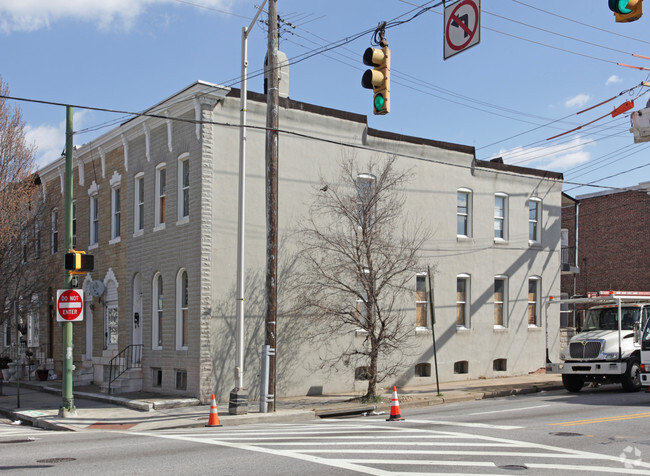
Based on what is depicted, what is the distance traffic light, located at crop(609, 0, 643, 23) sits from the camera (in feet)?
30.0

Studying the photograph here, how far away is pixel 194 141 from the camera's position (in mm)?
20922

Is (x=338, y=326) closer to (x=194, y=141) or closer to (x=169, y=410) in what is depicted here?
(x=169, y=410)

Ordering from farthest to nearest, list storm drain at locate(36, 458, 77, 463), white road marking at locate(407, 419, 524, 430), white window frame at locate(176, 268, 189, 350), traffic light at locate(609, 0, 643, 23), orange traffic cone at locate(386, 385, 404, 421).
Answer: white window frame at locate(176, 268, 189, 350), orange traffic cone at locate(386, 385, 404, 421), white road marking at locate(407, 419, 524, 430), storm drain at locate(36, 458, 77, 463), traffic light at locate(609, 0, 643, 23)

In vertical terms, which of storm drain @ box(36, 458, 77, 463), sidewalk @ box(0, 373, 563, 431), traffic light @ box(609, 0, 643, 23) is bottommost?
sidewalk @ box(0, 373, 563, 431)

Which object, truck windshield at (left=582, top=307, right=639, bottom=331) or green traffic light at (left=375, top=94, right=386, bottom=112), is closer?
green traffic light at (left=375, top=94, right=386, bottom=112)

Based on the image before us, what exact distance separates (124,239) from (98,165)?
147 inches

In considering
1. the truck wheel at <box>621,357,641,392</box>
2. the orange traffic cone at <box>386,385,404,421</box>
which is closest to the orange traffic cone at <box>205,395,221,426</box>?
the orange traffic cone at <box>386,385,404,421</box>

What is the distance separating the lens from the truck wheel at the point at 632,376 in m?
19.9

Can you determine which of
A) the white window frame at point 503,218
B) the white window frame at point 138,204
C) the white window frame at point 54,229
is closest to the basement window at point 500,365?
the white window frame at point 503,218

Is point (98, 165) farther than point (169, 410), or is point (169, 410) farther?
point (98, 165)

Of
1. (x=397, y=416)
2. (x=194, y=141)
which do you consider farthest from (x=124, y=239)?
(x=397, y=416)

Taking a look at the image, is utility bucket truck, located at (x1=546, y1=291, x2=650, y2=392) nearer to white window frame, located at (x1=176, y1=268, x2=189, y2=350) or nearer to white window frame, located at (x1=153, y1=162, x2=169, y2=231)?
white window frame, located at (x1=176, y1=268, x2=189, y2=350)

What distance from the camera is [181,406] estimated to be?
19391mm

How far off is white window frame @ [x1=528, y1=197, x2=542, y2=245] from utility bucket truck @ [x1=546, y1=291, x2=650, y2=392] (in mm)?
7667
